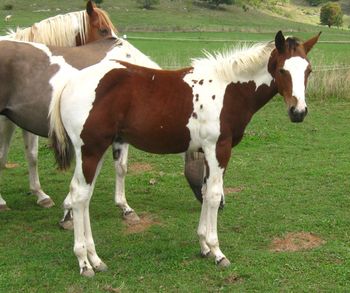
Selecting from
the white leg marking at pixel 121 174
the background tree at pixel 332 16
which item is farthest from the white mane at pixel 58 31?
the background tree at pixel 332 16

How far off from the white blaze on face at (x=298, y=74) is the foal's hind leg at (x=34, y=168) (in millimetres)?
3494

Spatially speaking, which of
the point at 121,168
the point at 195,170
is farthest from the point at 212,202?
the point at 121,168

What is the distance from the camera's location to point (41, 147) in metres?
9.06

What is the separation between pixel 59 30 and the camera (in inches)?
234

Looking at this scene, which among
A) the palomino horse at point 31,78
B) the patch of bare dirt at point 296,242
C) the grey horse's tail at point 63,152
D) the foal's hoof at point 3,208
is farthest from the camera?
Answer: the foal's hoof at point 3,208

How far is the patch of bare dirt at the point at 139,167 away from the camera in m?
7.66

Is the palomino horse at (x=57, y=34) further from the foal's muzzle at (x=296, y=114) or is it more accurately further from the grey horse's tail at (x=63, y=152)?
the foal's muzzle at (x=296, y=114)

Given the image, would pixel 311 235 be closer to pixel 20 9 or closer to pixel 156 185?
pixel 156 185

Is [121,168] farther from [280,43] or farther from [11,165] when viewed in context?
[11,165]

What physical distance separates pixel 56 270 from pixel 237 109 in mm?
2050

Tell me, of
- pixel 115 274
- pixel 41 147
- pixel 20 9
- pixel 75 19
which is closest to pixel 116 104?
pixel 115 274

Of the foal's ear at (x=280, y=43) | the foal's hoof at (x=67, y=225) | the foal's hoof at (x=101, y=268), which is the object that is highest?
the foal's ear at (x=280, y=43)

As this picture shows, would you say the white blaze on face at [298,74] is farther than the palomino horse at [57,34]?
No

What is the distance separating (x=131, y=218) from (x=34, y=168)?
61.0 inches
